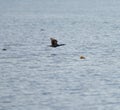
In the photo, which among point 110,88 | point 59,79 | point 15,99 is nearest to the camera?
point 15,99

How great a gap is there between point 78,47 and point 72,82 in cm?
2384

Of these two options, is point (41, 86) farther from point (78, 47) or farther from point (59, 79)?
point (78, 47)

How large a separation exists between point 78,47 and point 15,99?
99.0 feet

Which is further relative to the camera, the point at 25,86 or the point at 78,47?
the point at 78,47

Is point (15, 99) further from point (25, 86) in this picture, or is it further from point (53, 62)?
point (53, 62)

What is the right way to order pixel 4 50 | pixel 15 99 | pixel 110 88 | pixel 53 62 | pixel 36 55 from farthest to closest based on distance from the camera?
pixel 4 50, pixel 36 55, pixel 53 62, pixel 110 88, pixel 15 99

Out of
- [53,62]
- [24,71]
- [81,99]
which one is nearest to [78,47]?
[53,62]

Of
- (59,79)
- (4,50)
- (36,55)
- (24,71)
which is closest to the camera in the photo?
(59,79)

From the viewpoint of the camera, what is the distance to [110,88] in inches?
1550

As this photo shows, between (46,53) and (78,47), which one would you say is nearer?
(46,53)

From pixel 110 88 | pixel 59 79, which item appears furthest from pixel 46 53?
pixel 110 88

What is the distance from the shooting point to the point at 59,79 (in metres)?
43.1

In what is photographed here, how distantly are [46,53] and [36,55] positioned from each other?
5.56ft

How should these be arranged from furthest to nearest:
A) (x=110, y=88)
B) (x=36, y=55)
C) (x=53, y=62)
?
(x=36, y=55) < (x=53, y=62) < (x=110, y=88)
